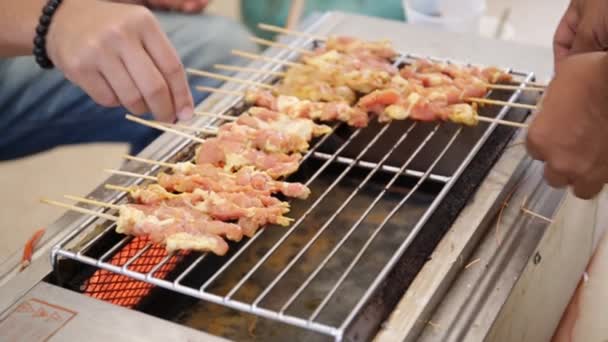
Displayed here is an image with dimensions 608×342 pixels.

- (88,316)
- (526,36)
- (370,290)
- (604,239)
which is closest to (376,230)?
(370,290)

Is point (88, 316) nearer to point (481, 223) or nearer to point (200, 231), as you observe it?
point (200, 231)

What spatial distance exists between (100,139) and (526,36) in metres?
2.89

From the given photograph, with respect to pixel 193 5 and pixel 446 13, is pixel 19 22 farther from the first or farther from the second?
pixel 446 13

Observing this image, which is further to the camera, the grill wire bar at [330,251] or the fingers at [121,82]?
the fingers at [121,82]

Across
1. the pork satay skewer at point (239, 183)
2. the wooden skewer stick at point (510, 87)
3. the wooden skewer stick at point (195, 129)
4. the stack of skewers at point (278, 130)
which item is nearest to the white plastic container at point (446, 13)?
the stack of skewers at point (278, 130)

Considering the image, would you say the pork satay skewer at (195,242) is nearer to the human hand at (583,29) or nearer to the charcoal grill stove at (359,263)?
the charcoal grill stove at (359,263)

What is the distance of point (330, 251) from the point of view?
172 centimetres

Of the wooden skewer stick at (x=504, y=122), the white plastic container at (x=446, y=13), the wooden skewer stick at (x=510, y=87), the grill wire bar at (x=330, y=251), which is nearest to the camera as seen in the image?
the grill wire bar at (x=330, y=251)

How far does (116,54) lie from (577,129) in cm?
105

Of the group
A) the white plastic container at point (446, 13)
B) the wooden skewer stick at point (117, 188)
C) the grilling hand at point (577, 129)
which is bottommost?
the white plastic container at point (446, 13)

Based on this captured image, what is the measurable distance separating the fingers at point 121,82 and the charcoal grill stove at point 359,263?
0.25 meters

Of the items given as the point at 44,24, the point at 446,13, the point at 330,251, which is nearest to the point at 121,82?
the point at 44,24

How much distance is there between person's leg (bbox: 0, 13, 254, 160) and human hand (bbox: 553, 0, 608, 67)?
4.57ft

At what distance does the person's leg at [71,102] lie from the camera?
9.01ft
